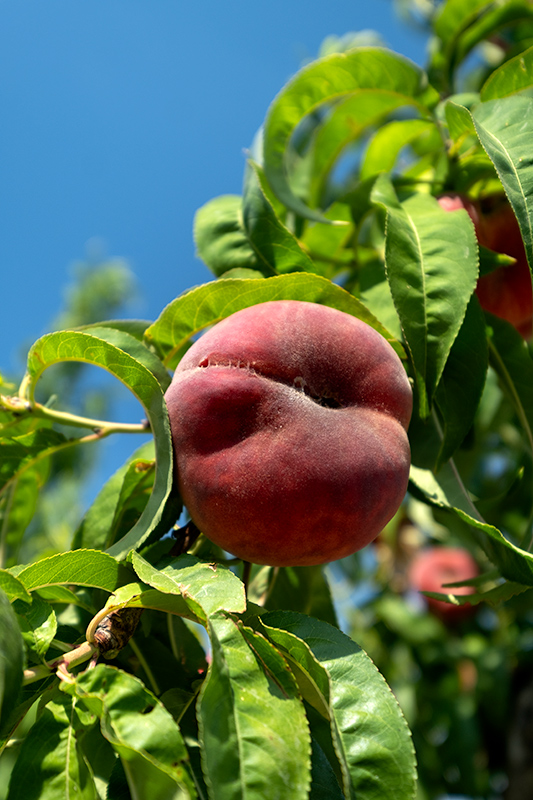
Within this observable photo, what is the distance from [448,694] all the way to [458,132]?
2106 millimetres

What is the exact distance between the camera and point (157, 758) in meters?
0.56

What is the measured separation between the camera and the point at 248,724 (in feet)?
1.84

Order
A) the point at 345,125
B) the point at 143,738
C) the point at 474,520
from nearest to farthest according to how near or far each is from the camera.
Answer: the point at 143,738, the point at 474,520, the point at 345,125

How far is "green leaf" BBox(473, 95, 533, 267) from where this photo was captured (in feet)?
2.56

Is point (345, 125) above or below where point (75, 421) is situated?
above

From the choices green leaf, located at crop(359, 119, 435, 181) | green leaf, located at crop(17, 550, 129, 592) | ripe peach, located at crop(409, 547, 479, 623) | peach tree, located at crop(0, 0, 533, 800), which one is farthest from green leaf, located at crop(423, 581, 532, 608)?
ripe peach, located at crop(409, 547, 479, 623)

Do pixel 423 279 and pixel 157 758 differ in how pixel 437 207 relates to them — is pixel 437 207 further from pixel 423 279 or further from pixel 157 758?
pixel 157 758

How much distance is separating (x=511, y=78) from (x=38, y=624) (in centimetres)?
103

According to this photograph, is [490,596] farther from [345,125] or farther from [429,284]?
[345,125]

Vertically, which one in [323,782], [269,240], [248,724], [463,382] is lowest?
[323,782]

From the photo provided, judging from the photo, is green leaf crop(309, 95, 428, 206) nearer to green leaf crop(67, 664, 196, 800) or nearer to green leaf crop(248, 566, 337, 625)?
green leaf crop(248, 566, 337, 625)

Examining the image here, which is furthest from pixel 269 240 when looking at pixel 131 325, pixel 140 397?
pixel 140 397

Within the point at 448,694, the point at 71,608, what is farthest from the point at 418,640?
the point at 71,608

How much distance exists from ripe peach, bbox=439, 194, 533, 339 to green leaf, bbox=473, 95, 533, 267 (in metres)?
→ 0.18
